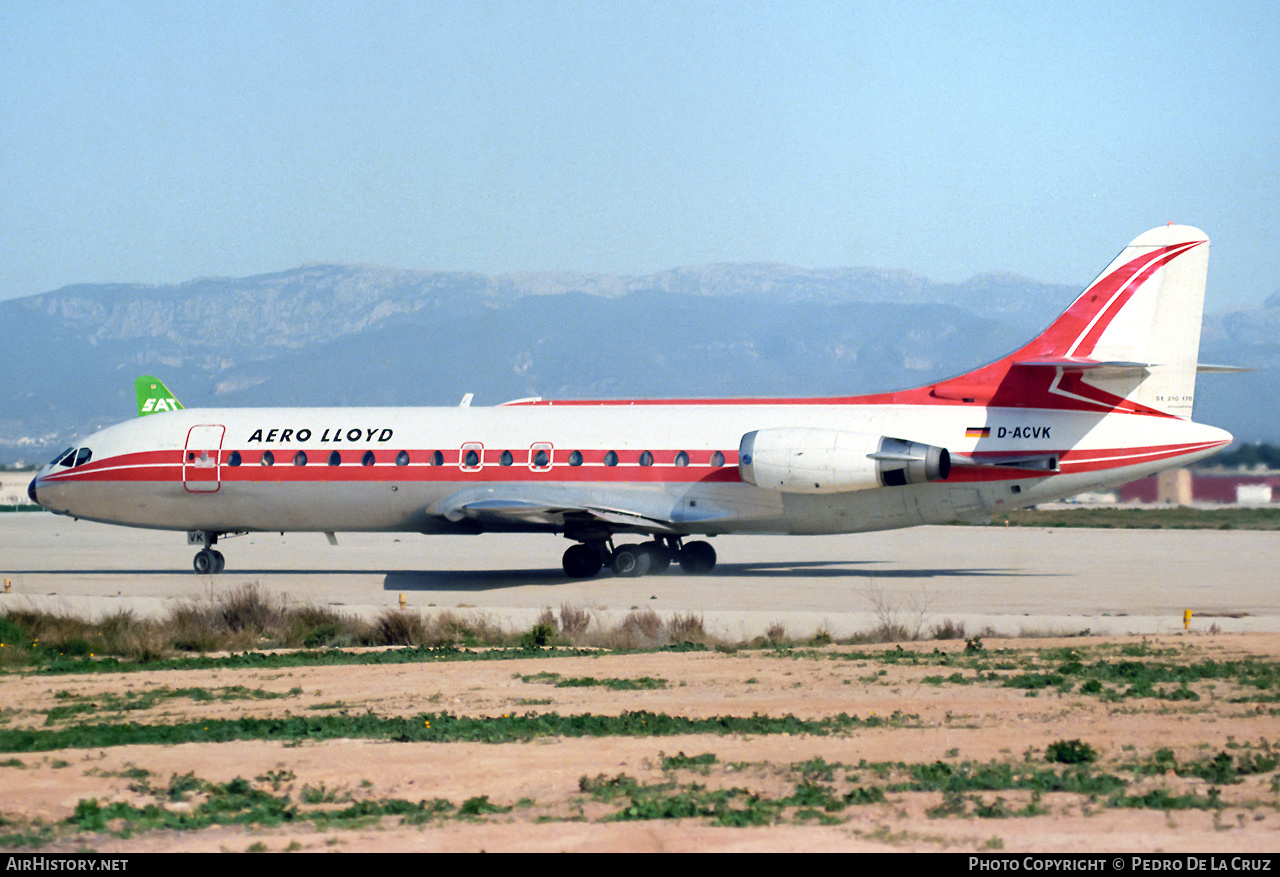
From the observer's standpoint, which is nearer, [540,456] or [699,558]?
[540,456]

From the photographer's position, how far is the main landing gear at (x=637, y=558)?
29.9 metres

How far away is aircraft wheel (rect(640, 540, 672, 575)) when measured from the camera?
101 ft

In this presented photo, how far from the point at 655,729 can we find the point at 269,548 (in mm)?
33289

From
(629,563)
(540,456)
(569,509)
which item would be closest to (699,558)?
(629,563)

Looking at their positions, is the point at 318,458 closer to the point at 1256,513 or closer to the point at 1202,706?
the point at 1202,706

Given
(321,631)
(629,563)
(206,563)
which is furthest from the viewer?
(206,563)

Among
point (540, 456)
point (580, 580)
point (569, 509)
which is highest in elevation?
point (540, 456)

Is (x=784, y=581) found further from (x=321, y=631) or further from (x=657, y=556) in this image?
(x=321, y=631)

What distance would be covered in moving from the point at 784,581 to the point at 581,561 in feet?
14.7

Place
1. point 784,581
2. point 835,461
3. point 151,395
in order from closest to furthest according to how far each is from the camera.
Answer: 1. point 835,461
2. point 784,581
3. point 151,395

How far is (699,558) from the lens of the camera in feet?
102

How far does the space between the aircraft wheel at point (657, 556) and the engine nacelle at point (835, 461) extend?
3.37m

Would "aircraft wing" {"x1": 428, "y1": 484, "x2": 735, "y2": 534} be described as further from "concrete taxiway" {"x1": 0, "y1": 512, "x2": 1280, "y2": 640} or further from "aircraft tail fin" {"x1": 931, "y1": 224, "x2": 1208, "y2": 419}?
"aircraft tail fin" {"x1": 931, "y1": 224, "x2": 1208, "y2": 419}

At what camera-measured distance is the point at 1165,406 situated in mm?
27562
